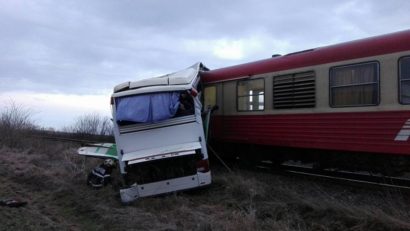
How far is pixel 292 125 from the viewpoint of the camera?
12.1m

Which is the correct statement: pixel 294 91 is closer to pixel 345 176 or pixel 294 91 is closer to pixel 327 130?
pixel 327 130

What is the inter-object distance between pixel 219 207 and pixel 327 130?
3584 mm

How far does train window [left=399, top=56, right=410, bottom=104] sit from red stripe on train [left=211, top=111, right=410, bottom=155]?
0.89ft

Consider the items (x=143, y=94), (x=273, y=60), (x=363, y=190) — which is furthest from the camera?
(x=273, y=60)

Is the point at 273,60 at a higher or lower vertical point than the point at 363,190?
higher

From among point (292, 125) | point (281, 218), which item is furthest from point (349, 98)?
point (281, 218)

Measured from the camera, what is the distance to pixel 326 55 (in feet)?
36.5

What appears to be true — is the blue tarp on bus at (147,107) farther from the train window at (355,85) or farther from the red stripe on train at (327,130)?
the train window at (355,85)

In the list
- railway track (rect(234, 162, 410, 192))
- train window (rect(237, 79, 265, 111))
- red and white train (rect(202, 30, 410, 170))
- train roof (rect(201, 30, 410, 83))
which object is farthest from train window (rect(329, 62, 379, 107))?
train window (rect(237, 79, 265, 111))

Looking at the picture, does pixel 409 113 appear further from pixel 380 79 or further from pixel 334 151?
pixel 334 151

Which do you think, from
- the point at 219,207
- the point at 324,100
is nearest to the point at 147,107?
the point at 219,207

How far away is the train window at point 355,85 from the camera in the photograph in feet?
33.0

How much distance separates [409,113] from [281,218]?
11.7ft

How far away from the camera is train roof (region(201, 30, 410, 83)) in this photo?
965cm
